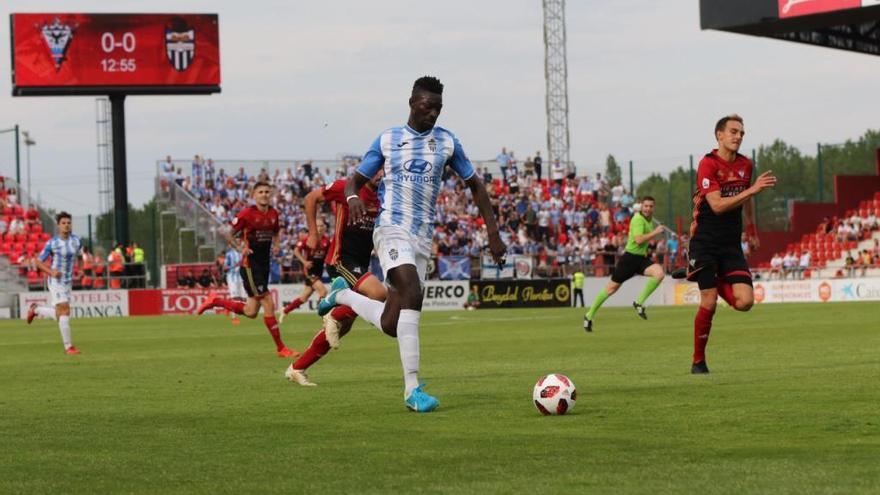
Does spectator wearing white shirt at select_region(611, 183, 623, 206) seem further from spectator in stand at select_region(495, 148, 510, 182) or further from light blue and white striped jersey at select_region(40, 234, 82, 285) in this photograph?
light blue and white striped jersey at select_region(40, 234, 82, 285)

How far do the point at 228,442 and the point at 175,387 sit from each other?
559 cm

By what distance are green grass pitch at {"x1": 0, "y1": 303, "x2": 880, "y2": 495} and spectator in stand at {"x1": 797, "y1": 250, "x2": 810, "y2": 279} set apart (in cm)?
3068

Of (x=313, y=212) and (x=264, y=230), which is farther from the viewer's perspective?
(x=264, y=230)

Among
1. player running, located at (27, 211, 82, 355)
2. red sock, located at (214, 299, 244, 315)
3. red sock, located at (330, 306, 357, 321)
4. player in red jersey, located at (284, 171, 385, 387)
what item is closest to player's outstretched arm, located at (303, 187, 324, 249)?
player in red jersey, located at (284, 171, 385, 387)

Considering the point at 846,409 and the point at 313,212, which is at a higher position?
the point at 313,212

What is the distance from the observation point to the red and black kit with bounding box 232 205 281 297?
2167 centimetres

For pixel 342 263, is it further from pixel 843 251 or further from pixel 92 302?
pixel 843 251

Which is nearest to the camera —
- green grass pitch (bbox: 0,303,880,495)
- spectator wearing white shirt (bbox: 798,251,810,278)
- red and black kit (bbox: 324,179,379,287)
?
green grass pitch (bbox: 0,303,880,495)

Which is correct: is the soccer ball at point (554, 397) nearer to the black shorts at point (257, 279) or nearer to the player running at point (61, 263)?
the black shorts at point (257, 279)

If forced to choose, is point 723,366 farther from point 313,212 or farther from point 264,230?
point 264,230

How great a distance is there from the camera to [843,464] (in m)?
7.56

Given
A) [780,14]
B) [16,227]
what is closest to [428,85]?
[780,14]

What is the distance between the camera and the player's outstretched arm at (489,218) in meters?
11.7

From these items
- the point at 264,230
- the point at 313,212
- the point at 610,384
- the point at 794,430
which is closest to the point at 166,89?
the point at 264,230
